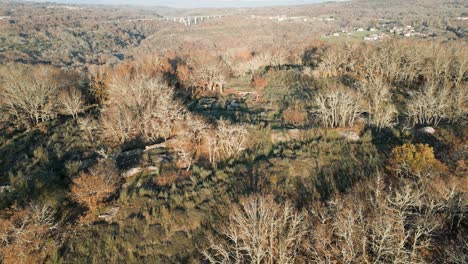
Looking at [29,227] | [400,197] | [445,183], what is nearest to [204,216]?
[29,227]

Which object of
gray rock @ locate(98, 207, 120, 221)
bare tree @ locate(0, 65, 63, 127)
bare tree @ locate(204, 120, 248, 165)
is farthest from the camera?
bare tree @ locate(0, 65, 63, 127)

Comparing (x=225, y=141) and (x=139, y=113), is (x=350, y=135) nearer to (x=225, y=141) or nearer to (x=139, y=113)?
(x=225, y=141)

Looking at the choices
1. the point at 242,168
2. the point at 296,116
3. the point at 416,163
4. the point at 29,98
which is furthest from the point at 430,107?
the point at 29,98

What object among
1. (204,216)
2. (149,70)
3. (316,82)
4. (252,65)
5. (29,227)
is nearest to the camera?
(29,227)

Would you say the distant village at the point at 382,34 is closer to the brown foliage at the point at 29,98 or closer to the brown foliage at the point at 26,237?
the brown foliage at the point at 29,98

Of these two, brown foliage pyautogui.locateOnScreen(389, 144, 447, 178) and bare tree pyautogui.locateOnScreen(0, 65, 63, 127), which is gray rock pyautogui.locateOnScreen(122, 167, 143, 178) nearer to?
brown foliage pyautogui.locateOnScreen(389, 144, 447, 178)

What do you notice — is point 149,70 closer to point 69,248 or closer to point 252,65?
point 252,65

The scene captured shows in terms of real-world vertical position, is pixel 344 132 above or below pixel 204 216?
above

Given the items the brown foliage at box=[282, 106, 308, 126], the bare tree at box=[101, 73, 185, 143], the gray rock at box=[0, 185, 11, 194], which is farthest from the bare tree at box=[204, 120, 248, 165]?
the gray rock at box=[0, 185, 11, 194]

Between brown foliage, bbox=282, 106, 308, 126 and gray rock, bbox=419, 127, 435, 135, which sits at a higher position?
gray rock, bbox=419, 127, 435, 135

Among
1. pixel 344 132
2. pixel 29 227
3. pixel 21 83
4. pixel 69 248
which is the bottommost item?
pixel 69 248
